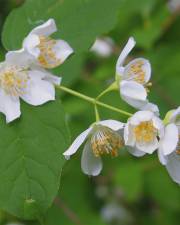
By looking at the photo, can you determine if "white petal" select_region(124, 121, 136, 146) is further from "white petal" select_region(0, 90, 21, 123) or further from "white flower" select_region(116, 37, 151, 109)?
"white petal" select_region(0, 90, 21, 123)

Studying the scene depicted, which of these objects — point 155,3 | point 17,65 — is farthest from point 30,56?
point 155,3

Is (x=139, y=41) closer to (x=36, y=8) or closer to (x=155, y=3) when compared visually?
(x=155, y=3)

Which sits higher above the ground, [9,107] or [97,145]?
[9,107]

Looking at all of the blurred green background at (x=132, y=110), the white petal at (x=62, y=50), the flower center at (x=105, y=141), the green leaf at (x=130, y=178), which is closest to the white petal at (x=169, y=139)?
the flower center at (x=105, y=141)

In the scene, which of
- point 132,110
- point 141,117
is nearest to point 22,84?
point 141,117

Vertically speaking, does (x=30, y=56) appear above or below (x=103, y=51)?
above

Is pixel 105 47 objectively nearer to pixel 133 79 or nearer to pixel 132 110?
pixel 132 110
